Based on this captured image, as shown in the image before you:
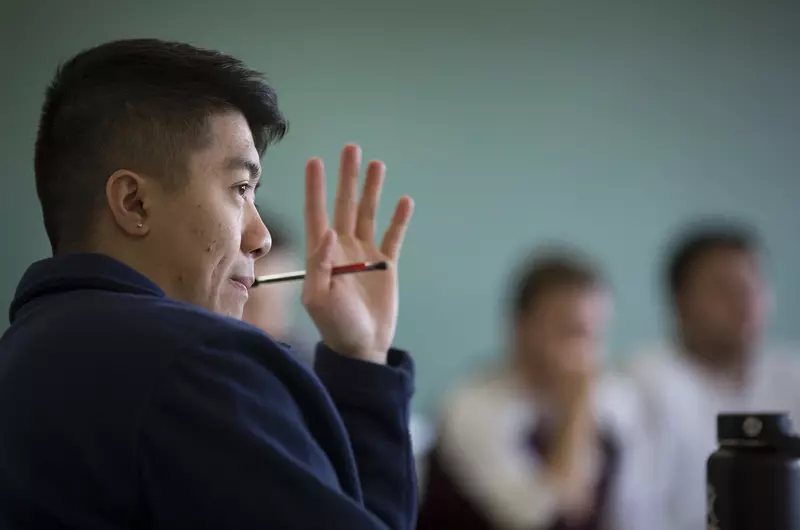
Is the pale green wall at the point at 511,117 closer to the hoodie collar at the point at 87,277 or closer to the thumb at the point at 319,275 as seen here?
the thumb at the point at 319,275

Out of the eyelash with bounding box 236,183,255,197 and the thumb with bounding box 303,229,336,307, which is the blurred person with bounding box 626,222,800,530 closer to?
the thumb with bounding box 303,229,336,307

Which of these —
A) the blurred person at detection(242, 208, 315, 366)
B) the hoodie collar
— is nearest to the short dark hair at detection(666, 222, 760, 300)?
the blurred person at detection(242, 208, 315, 366)

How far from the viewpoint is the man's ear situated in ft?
2.31

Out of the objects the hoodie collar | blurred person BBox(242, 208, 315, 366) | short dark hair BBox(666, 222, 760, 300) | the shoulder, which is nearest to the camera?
the hoodie collar

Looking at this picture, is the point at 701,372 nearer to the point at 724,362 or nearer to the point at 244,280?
the point at 724,362

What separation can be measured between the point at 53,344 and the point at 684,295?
184 centimetres

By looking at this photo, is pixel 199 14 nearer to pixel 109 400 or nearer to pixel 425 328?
pixel 425 328

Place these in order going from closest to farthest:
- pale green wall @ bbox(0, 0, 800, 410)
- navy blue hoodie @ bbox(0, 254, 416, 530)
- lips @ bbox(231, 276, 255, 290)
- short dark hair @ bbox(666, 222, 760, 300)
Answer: navy blue hoodie @ bbox(0, 254, 416, 530)
lips @ bbox(231, 276, 255, 290)
short dark hair @ bbox(666, 222, 760, 300)
pale green wall @ bbox(0, 0, 800, 410)

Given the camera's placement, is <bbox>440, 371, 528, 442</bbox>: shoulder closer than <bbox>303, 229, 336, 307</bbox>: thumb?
No

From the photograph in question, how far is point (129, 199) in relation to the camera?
0.71 m

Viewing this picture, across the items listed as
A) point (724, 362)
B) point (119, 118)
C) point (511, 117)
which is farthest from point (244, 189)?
point (511, 117)

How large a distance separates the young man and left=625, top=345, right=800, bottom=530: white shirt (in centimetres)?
127

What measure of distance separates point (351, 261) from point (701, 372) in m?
1.39

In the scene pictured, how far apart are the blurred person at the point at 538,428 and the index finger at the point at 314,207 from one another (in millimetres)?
1121
